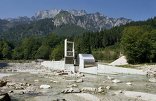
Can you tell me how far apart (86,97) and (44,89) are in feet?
31.0

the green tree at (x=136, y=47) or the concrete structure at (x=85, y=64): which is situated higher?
the green tree at (x=136, y=47)

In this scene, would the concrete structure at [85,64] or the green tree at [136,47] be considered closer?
the concrete structure at [85,64]

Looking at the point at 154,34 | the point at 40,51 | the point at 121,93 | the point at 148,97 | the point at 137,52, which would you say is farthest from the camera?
the point at 40,51

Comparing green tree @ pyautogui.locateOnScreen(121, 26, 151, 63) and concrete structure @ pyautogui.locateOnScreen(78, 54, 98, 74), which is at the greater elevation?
green tree @ pyautogui.locateOnScreen(121, 26, 151, 63)

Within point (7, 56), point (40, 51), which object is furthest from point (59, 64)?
point (7, 56)

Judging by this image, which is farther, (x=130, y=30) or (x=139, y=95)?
(x=130, y=30)

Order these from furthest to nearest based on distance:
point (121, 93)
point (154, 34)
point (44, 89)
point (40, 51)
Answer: point (40, 51), point (154, 34), point (44, 89), point (121, 93)

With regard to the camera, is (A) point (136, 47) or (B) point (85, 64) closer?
A: (B) point (85, 64)

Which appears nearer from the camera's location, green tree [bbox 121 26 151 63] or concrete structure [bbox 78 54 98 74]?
concrete structure [bbox 78 54 98 74]

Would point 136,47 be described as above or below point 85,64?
above

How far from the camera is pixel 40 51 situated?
19225 centimetres

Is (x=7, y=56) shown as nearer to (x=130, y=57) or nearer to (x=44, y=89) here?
(x=130, y=57)

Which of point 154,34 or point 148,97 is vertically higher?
point 154,34

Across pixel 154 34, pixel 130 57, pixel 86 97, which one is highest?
pixel 154 34
